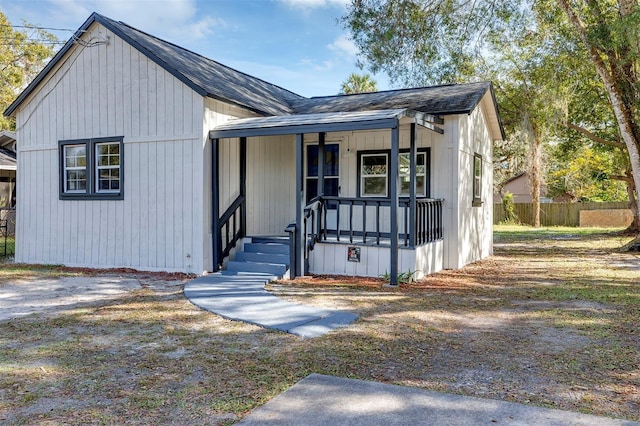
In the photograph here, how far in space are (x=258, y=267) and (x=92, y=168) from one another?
3932 millimetres

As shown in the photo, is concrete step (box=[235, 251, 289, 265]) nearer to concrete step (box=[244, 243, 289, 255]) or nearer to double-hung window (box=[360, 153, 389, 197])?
concrete step (box=[244, 243, 289, 255])

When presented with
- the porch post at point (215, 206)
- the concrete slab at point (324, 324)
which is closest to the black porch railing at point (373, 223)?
the porch post at point (215, 206)

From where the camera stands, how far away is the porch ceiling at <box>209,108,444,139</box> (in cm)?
743

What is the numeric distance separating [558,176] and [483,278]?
105ft

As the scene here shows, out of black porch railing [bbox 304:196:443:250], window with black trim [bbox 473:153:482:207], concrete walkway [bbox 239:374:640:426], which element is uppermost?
window with black trim [bbox 473:153:482:207]

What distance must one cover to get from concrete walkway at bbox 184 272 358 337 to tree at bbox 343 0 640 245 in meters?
6.68

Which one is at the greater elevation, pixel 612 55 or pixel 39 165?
pixel 612 55

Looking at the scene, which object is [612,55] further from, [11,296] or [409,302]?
[11,296]

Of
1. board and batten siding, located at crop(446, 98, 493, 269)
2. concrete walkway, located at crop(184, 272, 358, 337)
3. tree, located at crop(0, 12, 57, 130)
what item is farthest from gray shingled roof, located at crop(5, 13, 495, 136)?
tree, located at crop(0, 12, 57, 130)

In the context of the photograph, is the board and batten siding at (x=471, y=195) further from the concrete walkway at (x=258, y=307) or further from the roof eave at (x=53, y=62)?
the roof eave at (x=53, y=62)

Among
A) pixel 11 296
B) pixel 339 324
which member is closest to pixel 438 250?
pixel 339 324

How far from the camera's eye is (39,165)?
10.2 metres

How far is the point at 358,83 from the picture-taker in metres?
28.9

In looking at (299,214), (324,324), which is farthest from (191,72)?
(324,324)
